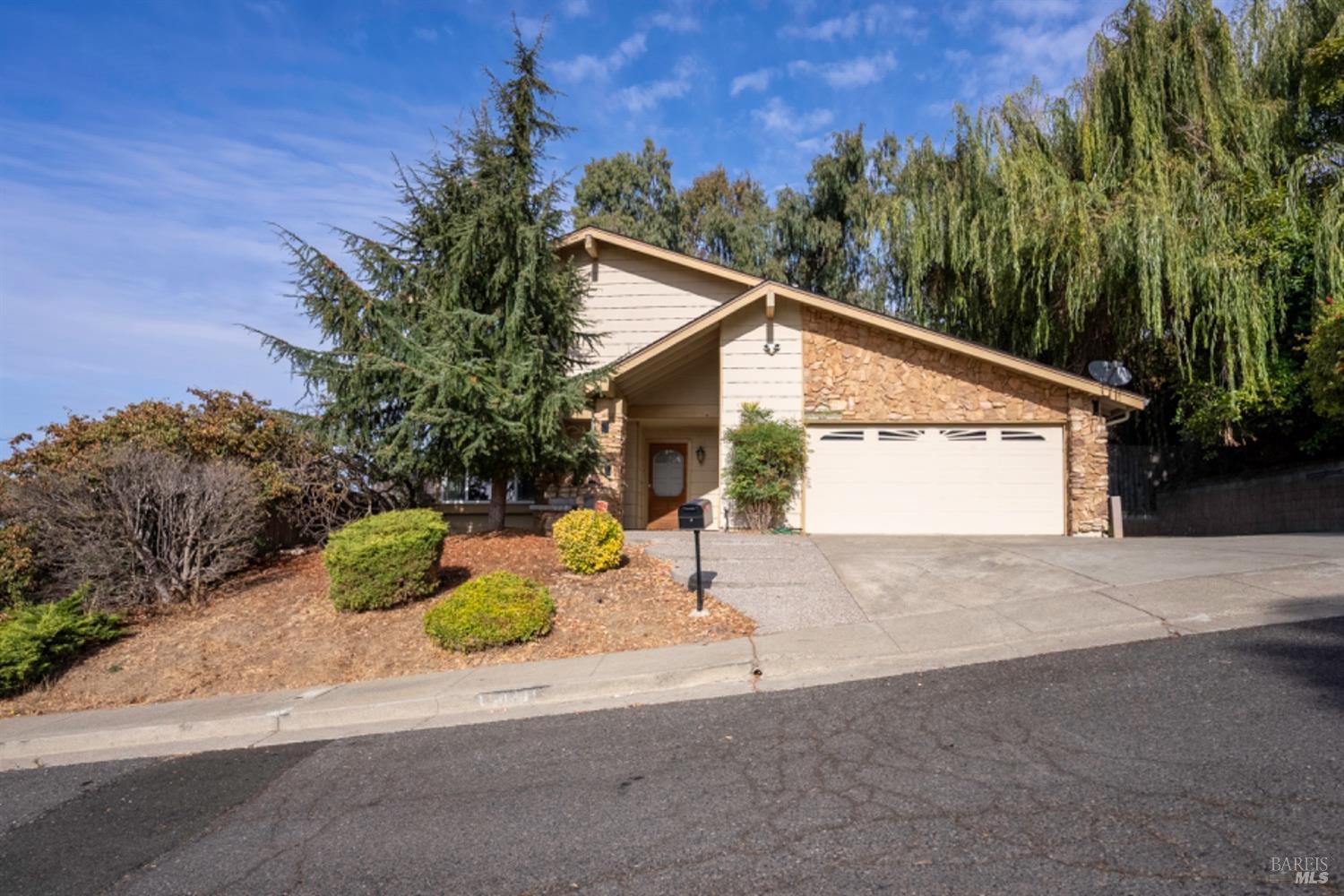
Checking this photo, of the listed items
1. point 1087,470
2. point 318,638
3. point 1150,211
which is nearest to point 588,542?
point 318,638

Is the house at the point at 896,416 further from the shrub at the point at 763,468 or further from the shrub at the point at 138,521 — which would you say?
the shrub at the point at 138,521

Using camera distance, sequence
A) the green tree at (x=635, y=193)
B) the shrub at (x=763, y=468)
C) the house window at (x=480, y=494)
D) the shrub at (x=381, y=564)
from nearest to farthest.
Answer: the shrub at (x=381, y=564) < the shrub at (x=763, y=468) < the house window at (x=480, y=494) < the green tree at (x=635, y=193)

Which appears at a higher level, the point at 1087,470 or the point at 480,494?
the point at 1087,470

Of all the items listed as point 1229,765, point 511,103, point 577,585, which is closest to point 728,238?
point 511,103

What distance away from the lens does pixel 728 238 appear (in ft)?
108

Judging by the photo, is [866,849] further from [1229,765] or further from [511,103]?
[511,103]

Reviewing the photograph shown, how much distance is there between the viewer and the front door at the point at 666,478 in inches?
698

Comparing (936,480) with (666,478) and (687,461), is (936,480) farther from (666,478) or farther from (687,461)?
(666,478)

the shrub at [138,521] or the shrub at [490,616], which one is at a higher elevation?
the shrub at [138,521]

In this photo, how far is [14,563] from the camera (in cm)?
1009

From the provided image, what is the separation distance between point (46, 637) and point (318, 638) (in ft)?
9.09

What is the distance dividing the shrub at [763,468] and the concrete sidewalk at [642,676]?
267 inches

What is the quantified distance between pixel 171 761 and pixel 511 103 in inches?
418

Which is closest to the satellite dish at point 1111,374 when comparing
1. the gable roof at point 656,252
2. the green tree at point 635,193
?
the gable roof at point 656,252
